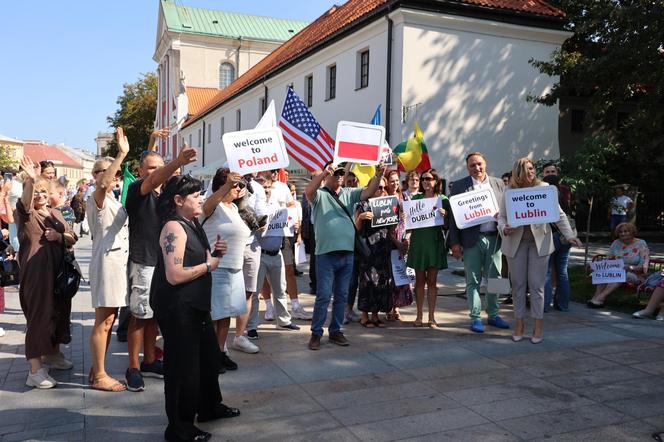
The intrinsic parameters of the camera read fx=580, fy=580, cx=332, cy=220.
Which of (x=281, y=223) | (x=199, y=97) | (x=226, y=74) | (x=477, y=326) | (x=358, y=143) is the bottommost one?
(x=477, y=326)

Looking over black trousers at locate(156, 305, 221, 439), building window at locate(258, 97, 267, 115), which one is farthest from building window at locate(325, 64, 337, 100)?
black trousers at locate(156, 305, 221, 439)

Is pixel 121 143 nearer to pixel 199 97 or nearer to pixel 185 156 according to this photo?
pixel 185 156

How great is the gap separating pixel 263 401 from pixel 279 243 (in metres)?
2.39

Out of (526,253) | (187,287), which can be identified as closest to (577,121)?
(526,253)

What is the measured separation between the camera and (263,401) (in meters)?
4.52

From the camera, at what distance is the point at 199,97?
5134 cm

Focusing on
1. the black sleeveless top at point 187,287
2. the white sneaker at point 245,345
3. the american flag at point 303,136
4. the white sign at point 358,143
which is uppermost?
the american flag at point 303,136

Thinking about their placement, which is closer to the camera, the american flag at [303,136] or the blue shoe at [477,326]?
the blue shoe at [477,326]

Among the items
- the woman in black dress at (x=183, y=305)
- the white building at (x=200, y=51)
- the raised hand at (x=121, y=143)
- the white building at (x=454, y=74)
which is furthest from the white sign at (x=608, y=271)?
the white building at (x=200, y=51)

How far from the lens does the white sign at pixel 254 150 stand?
6.01 m

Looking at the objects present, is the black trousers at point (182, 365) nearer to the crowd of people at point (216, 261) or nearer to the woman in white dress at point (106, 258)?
the crowd of people at point (216, 261)

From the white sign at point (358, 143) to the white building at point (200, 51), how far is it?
45513 mm

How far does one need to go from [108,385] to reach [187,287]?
5.42 feet

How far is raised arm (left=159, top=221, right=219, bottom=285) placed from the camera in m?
3.59
